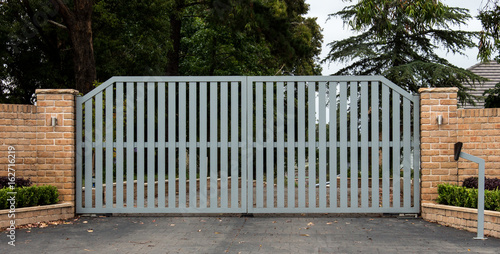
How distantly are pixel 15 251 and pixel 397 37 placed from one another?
46.9 ft

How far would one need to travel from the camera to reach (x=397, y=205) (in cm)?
790

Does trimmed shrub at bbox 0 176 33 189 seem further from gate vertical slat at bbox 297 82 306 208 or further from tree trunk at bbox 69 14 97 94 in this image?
tree trunk at bbox 69 14 97 94

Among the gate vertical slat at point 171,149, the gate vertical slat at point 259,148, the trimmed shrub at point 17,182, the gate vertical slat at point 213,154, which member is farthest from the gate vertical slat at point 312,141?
the trimmed shrub at point 17,182

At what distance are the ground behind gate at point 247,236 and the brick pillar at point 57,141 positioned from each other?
0.75 meters

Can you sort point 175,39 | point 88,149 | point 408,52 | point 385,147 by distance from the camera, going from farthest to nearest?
point 175,39 → point 408,52 → point 88,149 → point 385,147

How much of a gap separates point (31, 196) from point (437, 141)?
6486 millimetres

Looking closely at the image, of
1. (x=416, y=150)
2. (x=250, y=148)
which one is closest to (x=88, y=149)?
(x=250, y=148)

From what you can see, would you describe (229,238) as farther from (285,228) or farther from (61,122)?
(61,122)

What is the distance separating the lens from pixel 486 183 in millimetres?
7316

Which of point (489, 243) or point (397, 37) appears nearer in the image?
point (489, 243)

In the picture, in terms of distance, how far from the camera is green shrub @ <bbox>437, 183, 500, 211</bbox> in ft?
22.1

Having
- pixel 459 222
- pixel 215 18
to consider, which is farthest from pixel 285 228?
pixel 215 18

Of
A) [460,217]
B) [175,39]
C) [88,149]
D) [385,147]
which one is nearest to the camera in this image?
[460,217]

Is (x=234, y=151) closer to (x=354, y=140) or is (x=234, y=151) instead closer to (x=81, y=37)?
(x=354, y=140)
